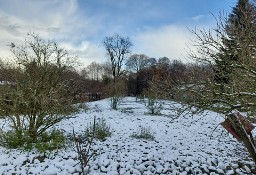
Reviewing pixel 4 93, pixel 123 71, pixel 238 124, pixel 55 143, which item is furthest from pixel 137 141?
pixel 123 71

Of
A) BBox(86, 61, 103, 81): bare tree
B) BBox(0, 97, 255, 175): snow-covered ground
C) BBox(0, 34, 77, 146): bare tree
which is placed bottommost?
BBox(0, 97, 255, 175): snow-covered ground

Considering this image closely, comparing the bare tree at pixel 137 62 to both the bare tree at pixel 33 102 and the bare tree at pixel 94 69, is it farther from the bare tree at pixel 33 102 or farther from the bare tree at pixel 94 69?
the bare tree at pixel 33 102

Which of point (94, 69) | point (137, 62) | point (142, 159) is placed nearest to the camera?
point (142, 159)

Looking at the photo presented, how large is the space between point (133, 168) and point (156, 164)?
2.26ft

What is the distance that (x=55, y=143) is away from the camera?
774 centimetres

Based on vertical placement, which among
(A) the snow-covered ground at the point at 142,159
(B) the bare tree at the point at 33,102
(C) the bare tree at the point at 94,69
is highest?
(C) the bare tree at the point at 94,69

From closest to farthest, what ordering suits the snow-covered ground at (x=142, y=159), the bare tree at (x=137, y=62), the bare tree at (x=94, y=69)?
the snow-covered ground at (x=142, y=159)
the bare tree at (x=137, y=62)
the bare tree at (x=94, y=69)

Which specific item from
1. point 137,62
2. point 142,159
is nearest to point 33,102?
point 142,159

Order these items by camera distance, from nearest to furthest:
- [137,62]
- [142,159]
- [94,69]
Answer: [142,159], [137,62], [94,69]

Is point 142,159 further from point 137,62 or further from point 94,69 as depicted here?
point 94,69

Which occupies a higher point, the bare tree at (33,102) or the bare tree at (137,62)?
the bare tree at (137,62)

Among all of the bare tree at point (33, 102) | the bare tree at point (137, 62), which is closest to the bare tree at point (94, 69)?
the bare tree at point (137, 62)

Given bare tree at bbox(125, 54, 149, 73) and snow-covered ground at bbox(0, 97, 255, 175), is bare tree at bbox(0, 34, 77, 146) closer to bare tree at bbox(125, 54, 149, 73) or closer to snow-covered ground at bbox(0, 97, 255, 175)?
snow-covered ground at bbox(0, 97, 255, 175)

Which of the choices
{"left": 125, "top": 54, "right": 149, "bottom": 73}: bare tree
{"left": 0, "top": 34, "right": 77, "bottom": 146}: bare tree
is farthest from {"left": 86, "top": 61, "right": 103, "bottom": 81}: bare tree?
{"left": 0, "top": 34, "right": 77, "bottom": 146}: bare tree
